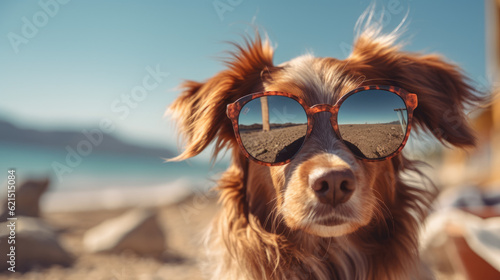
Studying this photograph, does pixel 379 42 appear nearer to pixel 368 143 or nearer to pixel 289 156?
pixel 368 143

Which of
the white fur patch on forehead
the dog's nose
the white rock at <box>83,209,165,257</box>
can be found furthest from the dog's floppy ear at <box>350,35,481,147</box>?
the white rock at <box>83,209,165,257</box>

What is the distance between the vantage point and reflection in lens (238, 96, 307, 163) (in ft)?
6.32

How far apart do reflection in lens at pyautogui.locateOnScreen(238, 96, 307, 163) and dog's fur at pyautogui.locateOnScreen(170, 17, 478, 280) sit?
8 centimetres

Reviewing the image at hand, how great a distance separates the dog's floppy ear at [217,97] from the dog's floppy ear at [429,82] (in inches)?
25.1

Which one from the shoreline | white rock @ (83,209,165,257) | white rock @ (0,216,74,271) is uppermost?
white rock @ (0,216,74,271)

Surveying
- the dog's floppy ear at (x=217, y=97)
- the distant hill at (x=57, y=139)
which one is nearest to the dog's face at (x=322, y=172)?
the dog's floppy ear at (x=217, y=97)

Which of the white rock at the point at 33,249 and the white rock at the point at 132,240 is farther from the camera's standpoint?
the white rock at the point at 132,240

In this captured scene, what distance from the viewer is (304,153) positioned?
1.88m

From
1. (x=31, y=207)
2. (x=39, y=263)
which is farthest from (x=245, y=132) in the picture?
(x=31, y=207)

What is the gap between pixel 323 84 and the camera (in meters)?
2.06

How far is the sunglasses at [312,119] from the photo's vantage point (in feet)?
6.29

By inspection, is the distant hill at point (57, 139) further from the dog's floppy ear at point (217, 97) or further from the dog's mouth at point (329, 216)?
the dog's mouth at point (329, 216)

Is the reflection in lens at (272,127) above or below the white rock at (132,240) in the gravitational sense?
above

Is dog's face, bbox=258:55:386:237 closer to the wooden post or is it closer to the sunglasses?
the sunglasses
